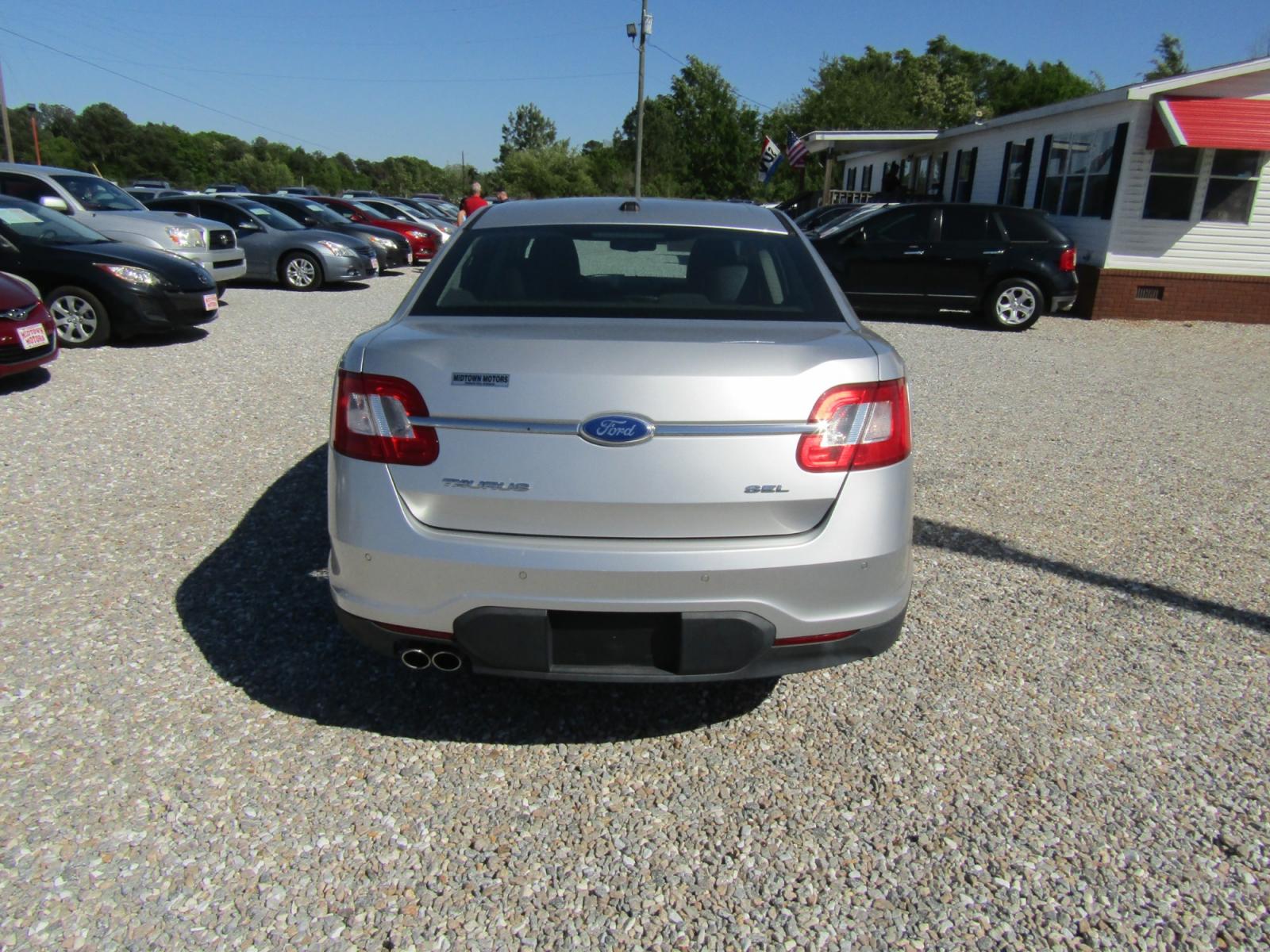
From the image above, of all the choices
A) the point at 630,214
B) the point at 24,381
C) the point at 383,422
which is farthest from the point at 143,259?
the point at 383,422

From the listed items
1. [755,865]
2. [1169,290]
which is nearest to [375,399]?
[755,865]

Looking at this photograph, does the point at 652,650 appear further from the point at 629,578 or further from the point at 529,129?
the point at 529,129

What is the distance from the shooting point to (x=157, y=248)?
1183 cm

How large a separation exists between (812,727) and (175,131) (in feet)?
376

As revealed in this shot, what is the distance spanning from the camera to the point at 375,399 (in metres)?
2.56

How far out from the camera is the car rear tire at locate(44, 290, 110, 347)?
30.1 ft

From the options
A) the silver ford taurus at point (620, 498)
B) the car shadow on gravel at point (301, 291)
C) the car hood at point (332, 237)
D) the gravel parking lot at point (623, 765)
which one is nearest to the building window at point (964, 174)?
the car hood at point (332, 237)

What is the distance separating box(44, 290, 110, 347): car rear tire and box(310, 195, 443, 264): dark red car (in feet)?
38.5

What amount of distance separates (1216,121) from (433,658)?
48.9ft

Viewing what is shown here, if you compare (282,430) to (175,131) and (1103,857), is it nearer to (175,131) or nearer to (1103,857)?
(1103,857)

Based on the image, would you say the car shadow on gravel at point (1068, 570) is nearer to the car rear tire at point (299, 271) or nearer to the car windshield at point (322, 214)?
the car rear tire at point (299, 271)

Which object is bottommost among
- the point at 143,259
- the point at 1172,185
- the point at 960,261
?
the point at 143,259

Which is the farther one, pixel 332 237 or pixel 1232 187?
pixel 332 237

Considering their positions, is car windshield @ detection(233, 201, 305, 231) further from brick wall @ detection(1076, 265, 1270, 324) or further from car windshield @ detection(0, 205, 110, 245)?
brick wall @ detection(1076, 265, 1270, 324)
